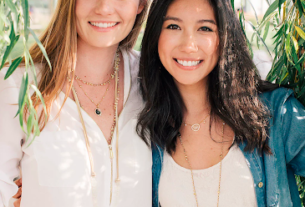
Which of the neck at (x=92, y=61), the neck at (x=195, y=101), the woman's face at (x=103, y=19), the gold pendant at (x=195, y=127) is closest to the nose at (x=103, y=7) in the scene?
the woman's face at (x=103, y=19)

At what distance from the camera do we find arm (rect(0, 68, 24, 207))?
1.63 metres

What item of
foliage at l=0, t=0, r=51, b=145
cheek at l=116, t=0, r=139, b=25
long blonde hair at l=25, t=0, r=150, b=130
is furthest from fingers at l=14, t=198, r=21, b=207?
cheek at l=116, t=0, r=139, b=25

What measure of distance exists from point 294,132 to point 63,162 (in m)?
1.11

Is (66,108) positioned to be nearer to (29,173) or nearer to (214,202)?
(29,173)

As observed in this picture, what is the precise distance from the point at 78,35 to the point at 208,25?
2.23 ft

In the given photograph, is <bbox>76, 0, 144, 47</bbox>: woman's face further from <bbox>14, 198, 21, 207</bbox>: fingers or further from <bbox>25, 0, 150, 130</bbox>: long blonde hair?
<bbox>14, 198, 21, 207</bbox>: fingers

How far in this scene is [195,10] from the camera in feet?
5.81

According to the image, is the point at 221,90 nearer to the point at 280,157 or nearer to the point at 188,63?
the point at 188,63

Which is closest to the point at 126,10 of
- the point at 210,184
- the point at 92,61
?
the point at 92,61

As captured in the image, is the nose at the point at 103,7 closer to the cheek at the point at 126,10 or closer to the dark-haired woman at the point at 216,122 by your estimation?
the cheek at the point at 126,10

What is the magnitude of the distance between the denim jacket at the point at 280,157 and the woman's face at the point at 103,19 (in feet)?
2.80

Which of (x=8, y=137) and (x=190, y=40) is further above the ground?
(x=190, y=40)

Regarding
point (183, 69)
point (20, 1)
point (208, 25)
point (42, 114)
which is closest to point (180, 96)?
point (183, 69)

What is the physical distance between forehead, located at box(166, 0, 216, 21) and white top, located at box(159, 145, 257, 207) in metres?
0.69
